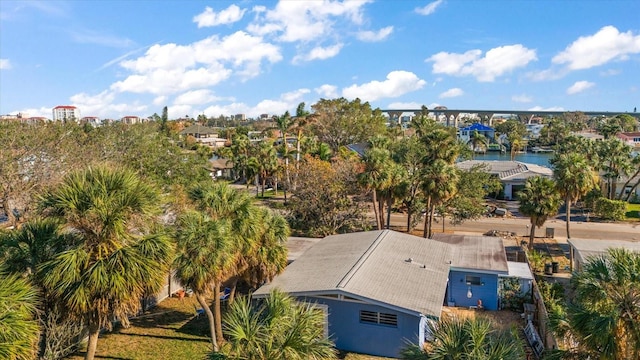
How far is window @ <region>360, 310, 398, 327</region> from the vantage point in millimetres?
16359

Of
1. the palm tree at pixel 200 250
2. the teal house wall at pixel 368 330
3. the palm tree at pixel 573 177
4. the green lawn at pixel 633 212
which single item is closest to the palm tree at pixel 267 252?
the teal house wall at pixel 368 330

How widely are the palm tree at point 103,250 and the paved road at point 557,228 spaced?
29274 mm

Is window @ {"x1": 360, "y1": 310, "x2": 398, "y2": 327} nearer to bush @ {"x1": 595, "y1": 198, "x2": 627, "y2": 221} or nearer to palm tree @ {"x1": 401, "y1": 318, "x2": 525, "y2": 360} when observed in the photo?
palm tree @ {"x1": 401, "y1": 318, "x2": 525, "y2": 360}

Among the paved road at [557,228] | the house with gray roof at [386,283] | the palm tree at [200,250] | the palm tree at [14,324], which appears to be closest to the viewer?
the palm tree at [14,324]

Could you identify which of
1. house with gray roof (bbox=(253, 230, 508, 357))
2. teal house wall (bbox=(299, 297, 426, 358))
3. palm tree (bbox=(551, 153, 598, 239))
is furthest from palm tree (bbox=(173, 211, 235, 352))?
palm tree (bbox=(551, 153, 598, 239))

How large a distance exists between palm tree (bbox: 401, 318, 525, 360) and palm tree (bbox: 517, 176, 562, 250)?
823 inches

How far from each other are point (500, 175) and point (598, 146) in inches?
388

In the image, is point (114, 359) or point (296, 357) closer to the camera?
point (296, 357)

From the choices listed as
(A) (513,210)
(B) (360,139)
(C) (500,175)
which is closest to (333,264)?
(A) (513,210)

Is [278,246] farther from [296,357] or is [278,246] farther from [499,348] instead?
[499,348]

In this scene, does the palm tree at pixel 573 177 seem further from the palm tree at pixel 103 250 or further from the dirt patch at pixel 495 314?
the palm tree at pixel 103 250

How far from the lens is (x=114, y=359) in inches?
615

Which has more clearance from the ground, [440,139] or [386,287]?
[440,139]

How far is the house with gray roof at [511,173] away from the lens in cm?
4881
